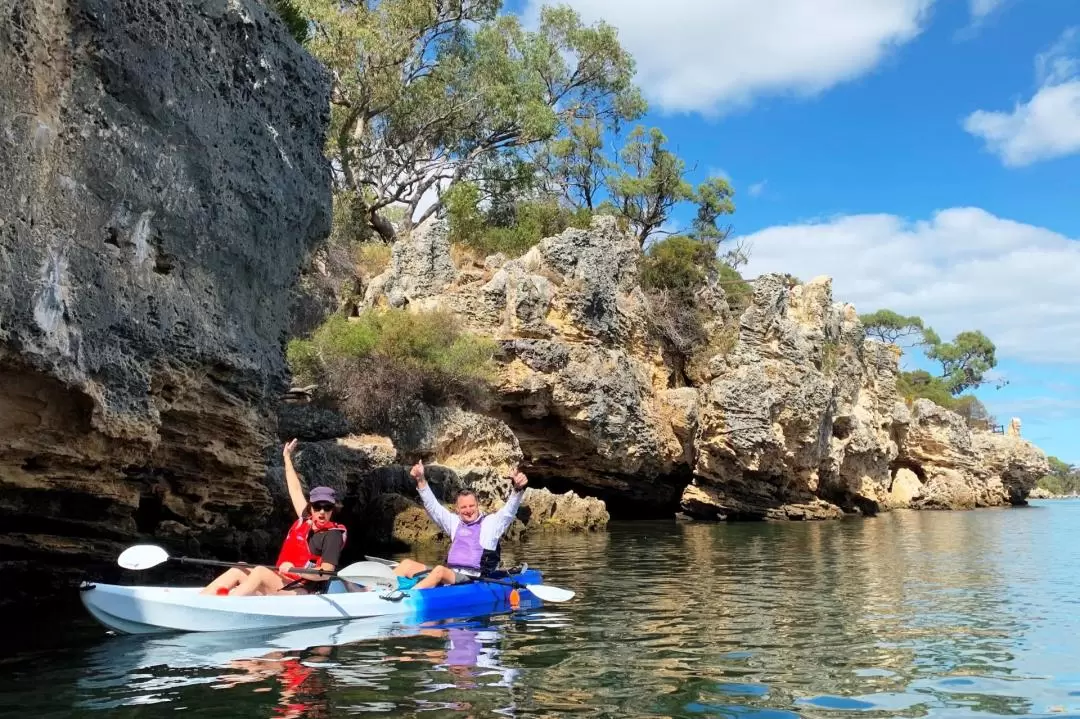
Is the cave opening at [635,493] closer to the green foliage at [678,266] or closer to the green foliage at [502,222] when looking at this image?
the green foliage at [678,266]

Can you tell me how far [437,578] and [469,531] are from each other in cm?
86

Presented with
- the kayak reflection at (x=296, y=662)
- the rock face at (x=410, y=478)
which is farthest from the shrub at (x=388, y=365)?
the kayak reflection at (x=296, y=662)

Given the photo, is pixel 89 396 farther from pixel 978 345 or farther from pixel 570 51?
pixel 978 345

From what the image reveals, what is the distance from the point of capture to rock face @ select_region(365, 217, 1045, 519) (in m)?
24.1

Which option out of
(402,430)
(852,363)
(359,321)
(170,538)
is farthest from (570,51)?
(170,538)

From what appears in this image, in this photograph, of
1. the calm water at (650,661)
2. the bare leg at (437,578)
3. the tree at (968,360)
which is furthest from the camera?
the tree at (968,360)

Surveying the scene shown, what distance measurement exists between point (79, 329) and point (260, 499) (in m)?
4.37

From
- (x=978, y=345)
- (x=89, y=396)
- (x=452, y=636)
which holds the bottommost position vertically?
(x=452, y=636)

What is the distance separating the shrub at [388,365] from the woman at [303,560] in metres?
10.3

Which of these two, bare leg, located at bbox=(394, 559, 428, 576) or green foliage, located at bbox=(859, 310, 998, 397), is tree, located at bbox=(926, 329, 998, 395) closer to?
green foliage, located at bbox=(859, 310, 998, 397)

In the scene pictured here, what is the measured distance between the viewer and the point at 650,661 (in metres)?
7.00

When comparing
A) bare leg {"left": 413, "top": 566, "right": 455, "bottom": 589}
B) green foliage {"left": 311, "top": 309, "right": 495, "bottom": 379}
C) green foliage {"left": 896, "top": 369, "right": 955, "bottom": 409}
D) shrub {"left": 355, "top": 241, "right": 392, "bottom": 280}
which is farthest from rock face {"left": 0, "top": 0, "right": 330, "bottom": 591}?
green foliage {"left": 896, "top": 369, "right": 955, "bottom": 409}

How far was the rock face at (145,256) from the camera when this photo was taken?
7727 mm

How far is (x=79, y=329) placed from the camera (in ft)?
26.4
